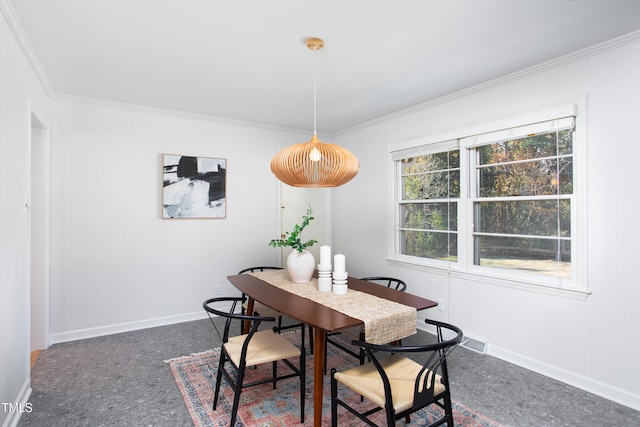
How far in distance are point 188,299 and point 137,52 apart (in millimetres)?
2776

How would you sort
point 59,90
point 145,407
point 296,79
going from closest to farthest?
point 145,407
point 296,79
point 59,90

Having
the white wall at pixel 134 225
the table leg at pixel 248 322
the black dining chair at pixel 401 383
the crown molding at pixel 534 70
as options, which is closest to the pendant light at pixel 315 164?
the table leg at pixel 248 322

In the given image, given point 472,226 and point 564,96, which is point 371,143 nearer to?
point 472,226

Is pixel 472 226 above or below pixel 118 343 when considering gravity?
above

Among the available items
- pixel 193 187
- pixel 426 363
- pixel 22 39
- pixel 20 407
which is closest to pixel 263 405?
pixel 426 363

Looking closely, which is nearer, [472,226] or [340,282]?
[340,282]

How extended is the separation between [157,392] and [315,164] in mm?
2029

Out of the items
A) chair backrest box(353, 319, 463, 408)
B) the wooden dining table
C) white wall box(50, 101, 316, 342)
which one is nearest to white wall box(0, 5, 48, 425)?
white wall box(50, 101, 316, 342)

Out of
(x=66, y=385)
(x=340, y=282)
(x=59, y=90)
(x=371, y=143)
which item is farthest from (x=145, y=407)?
(x=371, y=143)

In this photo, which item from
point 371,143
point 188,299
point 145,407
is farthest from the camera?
point 371,143

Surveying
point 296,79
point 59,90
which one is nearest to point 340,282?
point 296,79

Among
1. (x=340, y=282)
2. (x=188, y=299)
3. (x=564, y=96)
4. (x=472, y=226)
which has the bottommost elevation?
(x=188, y=299)

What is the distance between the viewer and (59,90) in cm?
342

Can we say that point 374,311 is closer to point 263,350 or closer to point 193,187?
point 263,350
